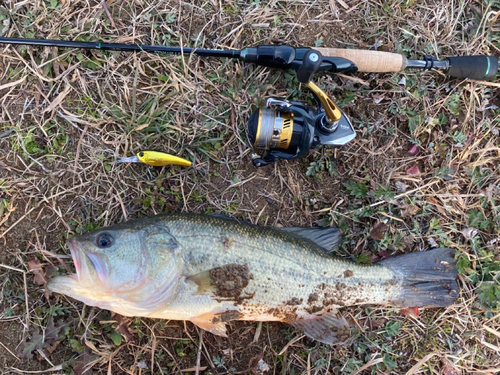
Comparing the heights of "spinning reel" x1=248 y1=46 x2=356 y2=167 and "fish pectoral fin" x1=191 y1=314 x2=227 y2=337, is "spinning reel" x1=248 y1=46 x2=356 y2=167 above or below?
above

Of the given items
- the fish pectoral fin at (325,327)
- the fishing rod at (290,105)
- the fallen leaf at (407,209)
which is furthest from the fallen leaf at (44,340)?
the fallen leaf at (407,209)

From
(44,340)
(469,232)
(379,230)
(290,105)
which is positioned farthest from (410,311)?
(44,340)

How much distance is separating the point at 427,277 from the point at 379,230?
0.55 metres

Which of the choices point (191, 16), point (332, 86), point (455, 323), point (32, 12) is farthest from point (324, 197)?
→ point (32, 12)

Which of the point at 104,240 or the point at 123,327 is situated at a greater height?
the point at 104,240

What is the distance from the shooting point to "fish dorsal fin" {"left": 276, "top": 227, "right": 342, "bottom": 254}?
2965 millimetres

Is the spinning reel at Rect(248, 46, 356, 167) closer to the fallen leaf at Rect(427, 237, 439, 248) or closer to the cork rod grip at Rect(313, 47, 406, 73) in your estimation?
the cork rod grip at Rect(313, 47, 406, 73)

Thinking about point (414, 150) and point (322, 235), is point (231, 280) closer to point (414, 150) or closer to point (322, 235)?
point (322, 235)

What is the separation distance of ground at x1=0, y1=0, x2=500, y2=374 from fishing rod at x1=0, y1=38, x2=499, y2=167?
167mm

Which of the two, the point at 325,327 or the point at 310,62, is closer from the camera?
the point at 310,62

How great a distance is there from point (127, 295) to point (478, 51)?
381cm

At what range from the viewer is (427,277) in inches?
123

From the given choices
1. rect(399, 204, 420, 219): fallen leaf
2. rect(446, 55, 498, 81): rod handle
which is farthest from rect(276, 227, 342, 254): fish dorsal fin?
rect(446, 55, 498, 81): rod handle

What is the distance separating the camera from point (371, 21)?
134 inches
